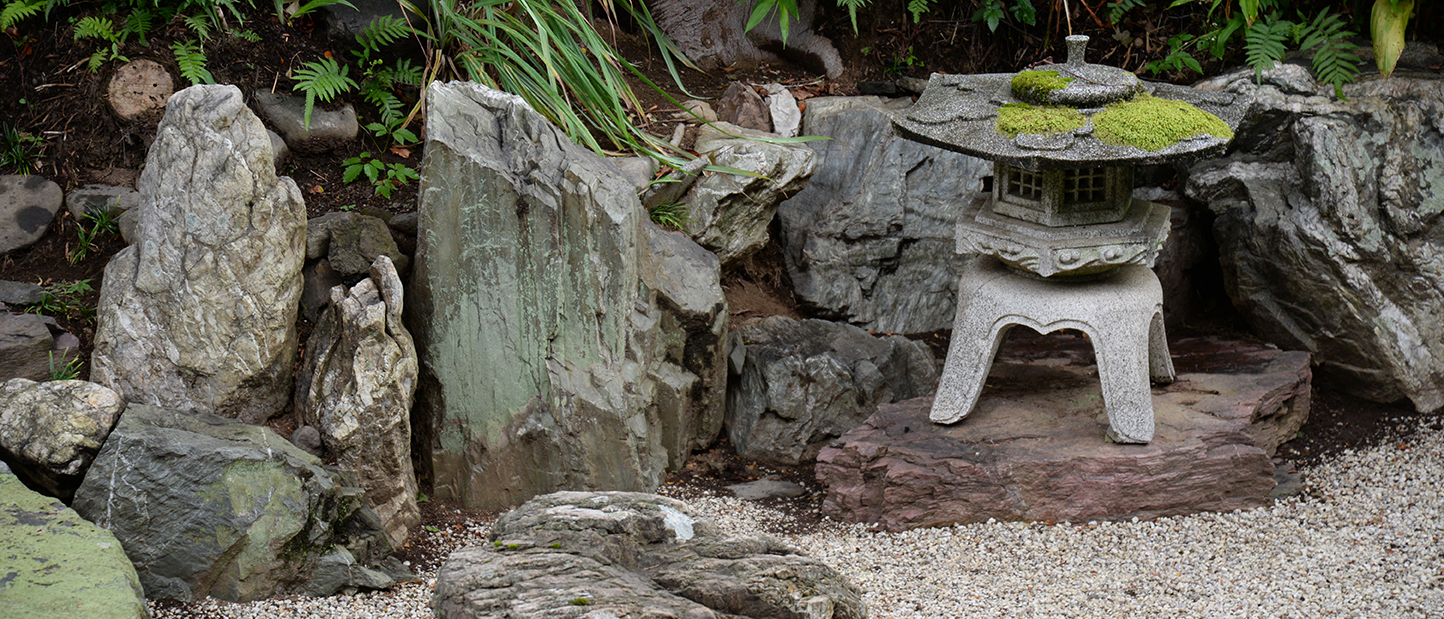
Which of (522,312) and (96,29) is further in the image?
(96,29)

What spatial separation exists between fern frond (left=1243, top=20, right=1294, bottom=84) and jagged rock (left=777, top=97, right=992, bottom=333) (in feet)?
4.34

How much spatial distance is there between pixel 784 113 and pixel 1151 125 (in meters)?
2.41

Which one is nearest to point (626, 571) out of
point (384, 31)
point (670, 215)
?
point (670, 215)

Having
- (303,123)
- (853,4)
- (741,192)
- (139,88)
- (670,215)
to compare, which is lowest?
(670,215)

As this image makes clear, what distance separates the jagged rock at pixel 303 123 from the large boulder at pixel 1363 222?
13.6 ft

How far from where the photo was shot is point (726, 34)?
6371 mm

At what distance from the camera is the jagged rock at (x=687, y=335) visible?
4672 mm

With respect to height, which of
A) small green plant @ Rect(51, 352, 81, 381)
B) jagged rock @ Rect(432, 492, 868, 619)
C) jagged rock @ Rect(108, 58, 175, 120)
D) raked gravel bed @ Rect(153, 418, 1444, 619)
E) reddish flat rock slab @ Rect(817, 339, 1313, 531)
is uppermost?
jagged rock @ Rect(108, 58, 175, 120)

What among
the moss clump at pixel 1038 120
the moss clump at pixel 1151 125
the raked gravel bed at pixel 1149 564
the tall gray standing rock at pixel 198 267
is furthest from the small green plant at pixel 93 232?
the moss clump at pixel 1151 125

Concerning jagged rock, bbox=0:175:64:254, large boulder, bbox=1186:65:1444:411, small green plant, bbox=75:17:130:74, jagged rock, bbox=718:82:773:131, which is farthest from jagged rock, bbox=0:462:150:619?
large boulder, bbox=1186:65:1444:411

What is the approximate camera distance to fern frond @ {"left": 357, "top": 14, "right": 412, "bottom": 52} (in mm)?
5012

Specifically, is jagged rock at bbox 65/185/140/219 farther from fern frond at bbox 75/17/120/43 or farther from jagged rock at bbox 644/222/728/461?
jagged rock at bbox 644/222/728/461

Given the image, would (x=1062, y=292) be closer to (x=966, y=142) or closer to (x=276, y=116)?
(x=966, y=142)

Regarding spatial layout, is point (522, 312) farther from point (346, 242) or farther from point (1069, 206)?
point (1069, 206)
